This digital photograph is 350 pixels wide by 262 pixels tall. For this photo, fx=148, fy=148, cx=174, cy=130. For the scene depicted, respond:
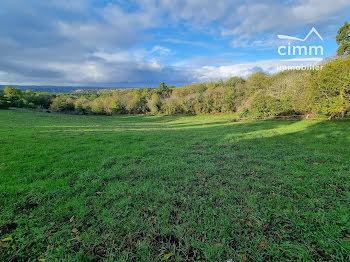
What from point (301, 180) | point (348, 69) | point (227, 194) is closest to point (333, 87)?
point (348, 69)

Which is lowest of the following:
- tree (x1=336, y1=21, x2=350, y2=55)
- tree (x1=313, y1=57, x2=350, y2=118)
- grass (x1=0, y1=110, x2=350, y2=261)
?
grass (x1=0, y1=110, x2=350, y2=261)

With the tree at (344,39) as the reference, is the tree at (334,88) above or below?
below

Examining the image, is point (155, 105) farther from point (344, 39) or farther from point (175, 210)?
point (175, 210)

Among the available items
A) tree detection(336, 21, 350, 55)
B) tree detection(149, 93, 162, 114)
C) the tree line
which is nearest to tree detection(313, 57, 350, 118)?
the tree line

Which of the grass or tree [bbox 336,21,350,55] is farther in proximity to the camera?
tree [bbox 336,21,350,55]

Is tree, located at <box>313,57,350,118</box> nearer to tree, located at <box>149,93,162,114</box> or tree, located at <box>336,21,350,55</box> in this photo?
tree, located at <box>336,21,350,55</box>

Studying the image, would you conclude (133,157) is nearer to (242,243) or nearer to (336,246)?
(242,243)

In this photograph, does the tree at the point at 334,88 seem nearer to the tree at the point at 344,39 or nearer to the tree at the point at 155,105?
the tree at the point at 344,39

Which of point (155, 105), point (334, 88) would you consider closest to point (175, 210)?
point (334, 88)

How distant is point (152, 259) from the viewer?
204 cm

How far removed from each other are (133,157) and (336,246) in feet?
18.8

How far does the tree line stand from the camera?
14.2 m

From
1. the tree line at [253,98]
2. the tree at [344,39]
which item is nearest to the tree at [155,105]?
the tree line at [253,98]

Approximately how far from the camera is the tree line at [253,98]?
46.6ft
